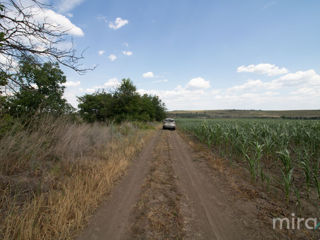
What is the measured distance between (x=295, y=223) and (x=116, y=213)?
333 cm

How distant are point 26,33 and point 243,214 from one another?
561 centimetres

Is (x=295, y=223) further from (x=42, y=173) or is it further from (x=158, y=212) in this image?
(x=42, y=173)

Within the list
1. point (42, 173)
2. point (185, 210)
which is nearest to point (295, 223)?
point (185, 210)

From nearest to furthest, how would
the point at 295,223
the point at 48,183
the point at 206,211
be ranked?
the point at 295,223 → the point at 206,211 → the point at 48,183

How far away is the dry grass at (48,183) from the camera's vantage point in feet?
6.33

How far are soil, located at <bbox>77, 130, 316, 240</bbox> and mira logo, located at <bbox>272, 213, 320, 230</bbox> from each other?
0.11m

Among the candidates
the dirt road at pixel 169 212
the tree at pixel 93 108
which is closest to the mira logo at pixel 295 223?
the dirt road at pixel 169 212

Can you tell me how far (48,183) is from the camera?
3066 mm

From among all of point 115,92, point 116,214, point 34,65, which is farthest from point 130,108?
point 116,214

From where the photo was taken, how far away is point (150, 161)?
223 inches

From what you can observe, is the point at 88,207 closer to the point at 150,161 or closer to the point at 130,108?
the point at 150,161

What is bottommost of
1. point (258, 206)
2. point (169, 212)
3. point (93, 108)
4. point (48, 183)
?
point (258, 206)

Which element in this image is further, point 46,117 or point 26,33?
point 46,117

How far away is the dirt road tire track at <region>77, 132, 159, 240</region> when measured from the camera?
2.00 m
